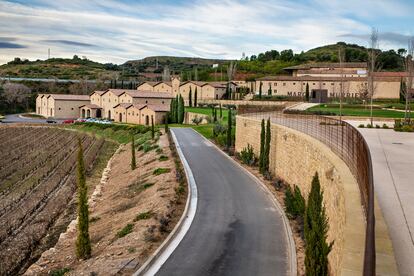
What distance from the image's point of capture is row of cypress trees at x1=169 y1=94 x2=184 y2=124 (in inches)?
2788

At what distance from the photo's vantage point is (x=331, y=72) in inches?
3541

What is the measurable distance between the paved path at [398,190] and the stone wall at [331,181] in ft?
2.92

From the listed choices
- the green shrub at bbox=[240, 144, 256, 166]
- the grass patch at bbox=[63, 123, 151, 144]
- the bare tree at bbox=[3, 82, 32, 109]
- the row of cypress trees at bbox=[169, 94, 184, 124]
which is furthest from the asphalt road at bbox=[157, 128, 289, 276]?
the bare tree at bbox=[3, 82, 32, 109]

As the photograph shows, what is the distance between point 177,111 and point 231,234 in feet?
181

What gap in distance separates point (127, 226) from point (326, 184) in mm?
8873

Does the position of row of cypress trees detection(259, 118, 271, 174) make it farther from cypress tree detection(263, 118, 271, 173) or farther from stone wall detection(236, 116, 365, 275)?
stone wall detection(236, 116, 365, 275)

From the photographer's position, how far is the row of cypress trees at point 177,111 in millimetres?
70812

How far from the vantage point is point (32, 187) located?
1372 inches

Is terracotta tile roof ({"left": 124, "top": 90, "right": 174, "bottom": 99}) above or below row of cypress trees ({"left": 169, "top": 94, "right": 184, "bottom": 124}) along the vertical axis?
above

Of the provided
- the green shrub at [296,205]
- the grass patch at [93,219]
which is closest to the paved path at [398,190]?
the green shrub at [296,205]

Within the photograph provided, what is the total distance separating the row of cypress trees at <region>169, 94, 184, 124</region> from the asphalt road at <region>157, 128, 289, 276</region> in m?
43.4

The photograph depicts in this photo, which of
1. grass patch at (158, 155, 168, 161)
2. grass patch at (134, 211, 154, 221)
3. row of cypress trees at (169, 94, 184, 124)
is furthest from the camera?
row of cypress trees at (169, 94, 184, 124)

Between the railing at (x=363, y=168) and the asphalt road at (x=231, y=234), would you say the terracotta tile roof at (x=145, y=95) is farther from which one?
the railing at (x=363, y=168)

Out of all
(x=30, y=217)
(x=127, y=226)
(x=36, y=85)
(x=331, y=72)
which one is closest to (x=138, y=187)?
(x=30, y=217)
